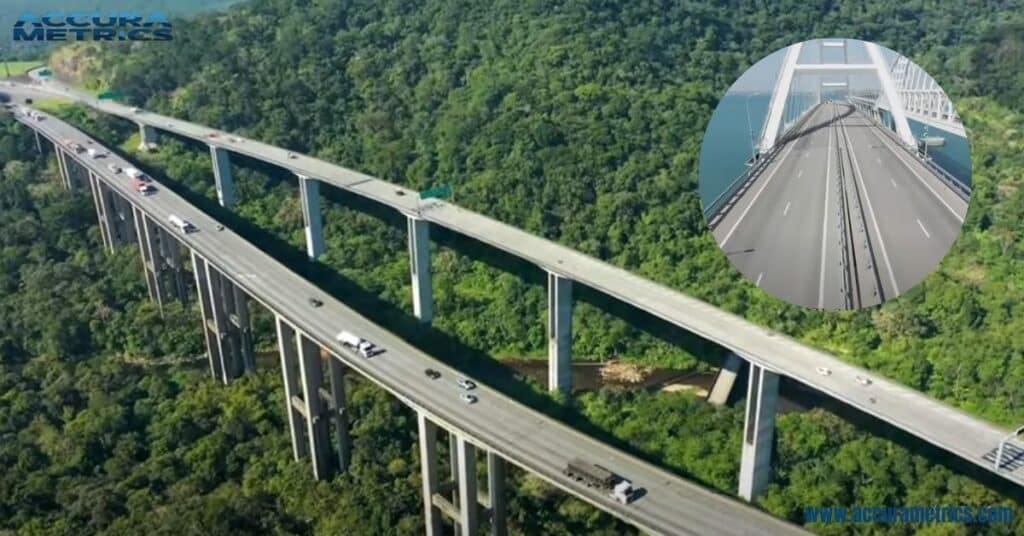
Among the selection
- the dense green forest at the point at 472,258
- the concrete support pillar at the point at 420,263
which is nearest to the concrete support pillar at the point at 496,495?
the dense green forest at the point at 472,258

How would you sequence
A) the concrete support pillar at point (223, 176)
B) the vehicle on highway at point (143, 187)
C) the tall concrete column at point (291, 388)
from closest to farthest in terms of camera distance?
the tall concrete column at point (291, 388), the vehicle on highway at point (143, 187), the concrete support pillar at point (223, 176)

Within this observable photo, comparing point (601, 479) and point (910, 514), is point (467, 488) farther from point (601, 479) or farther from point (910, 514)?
point (910, 514)

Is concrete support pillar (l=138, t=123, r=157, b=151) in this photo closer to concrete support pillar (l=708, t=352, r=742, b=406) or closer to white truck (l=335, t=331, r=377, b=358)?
white truck (l=335, t=331, r=377, b=358)

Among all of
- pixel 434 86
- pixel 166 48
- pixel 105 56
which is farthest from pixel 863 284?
pixel 105 56

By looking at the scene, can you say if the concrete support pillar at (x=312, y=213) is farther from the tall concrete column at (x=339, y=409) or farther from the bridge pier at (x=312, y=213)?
A: the tall concrete column at (x=339, y=409)

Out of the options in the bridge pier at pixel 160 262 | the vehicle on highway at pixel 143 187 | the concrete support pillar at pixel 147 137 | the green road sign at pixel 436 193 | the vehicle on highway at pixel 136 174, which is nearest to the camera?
the green road sign at pixel 436 193

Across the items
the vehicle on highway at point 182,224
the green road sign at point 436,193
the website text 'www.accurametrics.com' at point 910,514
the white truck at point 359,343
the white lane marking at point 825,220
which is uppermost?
the white lane marking at point 825,220

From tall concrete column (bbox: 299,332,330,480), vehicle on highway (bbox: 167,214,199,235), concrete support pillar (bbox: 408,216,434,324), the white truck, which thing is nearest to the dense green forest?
tall concrete column (bbox: 299,332,330,480)

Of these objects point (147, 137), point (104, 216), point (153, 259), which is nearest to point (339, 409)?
point (153, 259)
